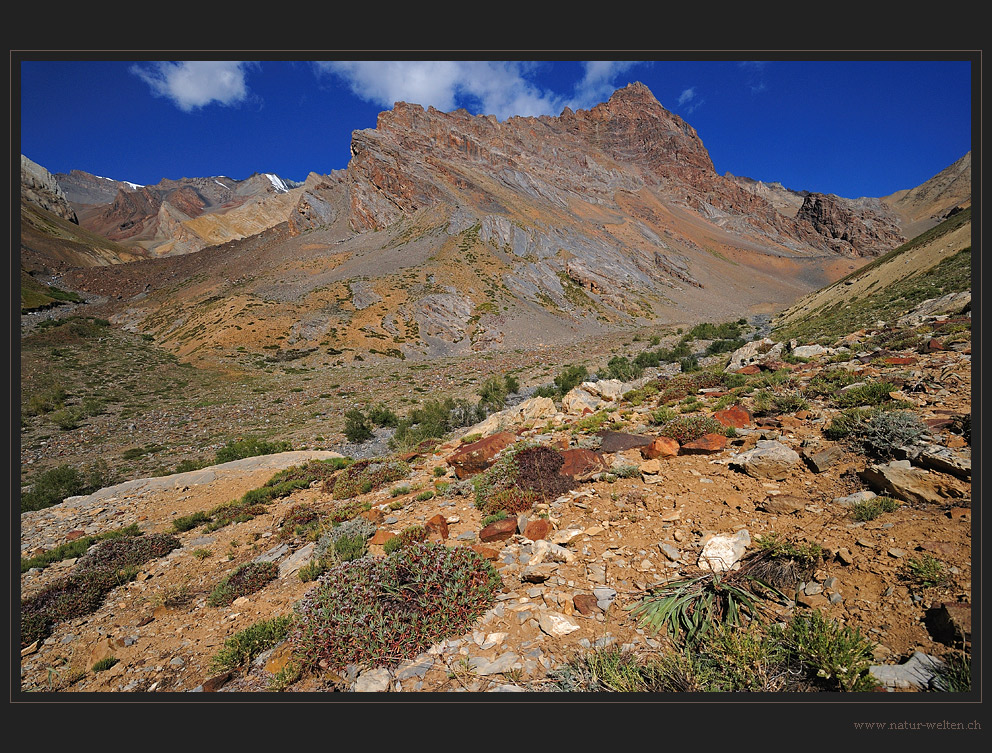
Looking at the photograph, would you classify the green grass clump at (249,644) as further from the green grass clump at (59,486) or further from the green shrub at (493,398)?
the green shrub at (493,398)

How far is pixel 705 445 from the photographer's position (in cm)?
623

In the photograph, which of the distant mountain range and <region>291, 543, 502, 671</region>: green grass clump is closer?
<region>291, 543, 502, 671</region>: green grass clump

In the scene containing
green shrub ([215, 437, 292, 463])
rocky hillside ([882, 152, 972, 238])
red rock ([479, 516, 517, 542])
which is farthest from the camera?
rocky hillside ([882, 152, 972, 238])

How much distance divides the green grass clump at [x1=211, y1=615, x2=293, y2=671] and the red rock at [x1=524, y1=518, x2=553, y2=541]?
2.88m

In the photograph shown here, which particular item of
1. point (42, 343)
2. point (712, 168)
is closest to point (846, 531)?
point (42, 343)

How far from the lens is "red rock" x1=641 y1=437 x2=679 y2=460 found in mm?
6422

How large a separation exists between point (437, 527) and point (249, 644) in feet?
8.13

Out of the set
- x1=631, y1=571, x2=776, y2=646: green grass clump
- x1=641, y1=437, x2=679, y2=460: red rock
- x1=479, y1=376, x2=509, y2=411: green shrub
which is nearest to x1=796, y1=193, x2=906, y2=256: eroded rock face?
x1=479, y1=376, x2=509, y2=411: green shrub

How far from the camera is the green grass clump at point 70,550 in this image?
24.4 ft

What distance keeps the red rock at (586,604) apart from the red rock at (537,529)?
4.20ft

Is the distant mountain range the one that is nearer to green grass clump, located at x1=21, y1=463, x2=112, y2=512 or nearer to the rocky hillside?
the rocky hillside

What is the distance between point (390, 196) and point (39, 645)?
73.6 metres

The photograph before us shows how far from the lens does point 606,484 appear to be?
597 centimetres
